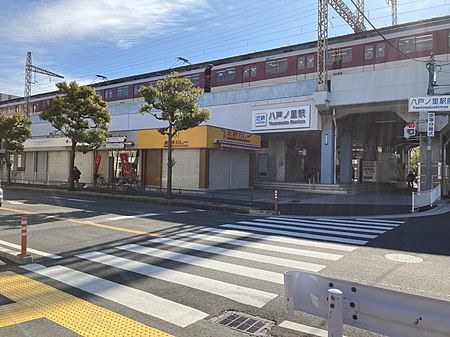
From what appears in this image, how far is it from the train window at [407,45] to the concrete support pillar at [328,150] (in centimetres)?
674

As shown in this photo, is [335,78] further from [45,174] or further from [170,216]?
[45,174]

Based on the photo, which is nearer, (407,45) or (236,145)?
(407,45)

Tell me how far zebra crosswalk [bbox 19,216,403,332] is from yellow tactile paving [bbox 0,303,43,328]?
0.91 m

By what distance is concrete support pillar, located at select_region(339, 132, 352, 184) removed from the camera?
33.8m

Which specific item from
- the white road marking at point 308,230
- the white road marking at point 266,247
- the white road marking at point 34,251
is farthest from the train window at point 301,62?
the white road marking at point 34,251

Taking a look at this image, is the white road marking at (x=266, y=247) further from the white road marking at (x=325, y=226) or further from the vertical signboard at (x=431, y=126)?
the vertical signboard at (x=431, y=126)

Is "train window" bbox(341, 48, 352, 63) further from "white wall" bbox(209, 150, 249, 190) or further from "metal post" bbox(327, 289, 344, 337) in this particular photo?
"metal post" bbox(327, 289, 344, 337)

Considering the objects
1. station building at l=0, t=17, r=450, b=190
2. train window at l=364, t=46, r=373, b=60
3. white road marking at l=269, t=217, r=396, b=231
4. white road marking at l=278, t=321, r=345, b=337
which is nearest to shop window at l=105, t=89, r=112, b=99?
station building at l=0, t=17, r=450, b=190

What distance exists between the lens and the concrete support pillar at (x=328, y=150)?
96.5 ft

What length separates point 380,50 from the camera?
1032 inches

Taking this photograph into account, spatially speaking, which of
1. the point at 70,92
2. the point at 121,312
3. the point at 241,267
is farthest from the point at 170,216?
the point at 70,92

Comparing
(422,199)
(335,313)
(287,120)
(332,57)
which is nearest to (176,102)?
(422,199)

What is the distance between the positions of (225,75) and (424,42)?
16103 millimetres

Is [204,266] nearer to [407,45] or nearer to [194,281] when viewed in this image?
[194,281]
